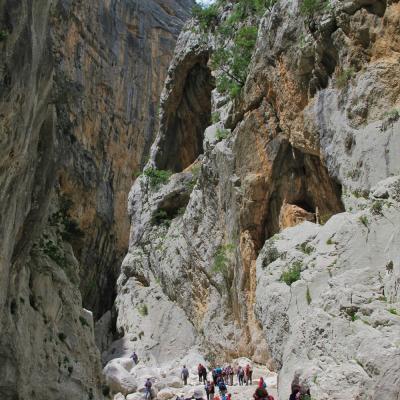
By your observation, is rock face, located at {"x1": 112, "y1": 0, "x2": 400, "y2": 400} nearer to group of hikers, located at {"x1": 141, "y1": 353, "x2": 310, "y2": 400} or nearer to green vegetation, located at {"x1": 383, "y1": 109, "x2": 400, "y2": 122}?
green vegetation, located at {"x1": 383, "y1": 109, "x2": 400, "y2": 122}

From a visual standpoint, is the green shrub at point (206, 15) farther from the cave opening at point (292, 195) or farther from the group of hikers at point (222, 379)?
the group of hikers at point (222, 379)

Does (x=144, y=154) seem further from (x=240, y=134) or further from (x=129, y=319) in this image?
(x=240, y=134)

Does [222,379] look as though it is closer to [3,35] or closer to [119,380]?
[119,380]

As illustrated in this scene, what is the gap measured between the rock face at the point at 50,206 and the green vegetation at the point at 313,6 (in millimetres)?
8183

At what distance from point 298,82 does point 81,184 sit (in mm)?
17537

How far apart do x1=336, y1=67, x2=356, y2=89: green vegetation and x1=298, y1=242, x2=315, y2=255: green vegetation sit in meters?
5.02

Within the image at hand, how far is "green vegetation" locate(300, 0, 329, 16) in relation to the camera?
19.0m

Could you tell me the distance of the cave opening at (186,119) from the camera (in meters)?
34.2

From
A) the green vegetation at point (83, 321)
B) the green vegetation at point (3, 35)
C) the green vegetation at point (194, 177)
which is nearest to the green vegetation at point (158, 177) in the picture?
the green vegetation at point (194, 177)

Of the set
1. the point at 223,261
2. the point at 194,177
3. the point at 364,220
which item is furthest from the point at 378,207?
the point at 194,177

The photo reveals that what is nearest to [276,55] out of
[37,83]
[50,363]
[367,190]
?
[367,190]

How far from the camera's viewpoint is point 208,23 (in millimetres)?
32688

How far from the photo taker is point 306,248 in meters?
16.9

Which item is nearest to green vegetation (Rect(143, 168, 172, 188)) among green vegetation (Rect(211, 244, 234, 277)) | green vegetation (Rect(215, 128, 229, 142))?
green vegetation (Rect(215, 128, 229, 142))
